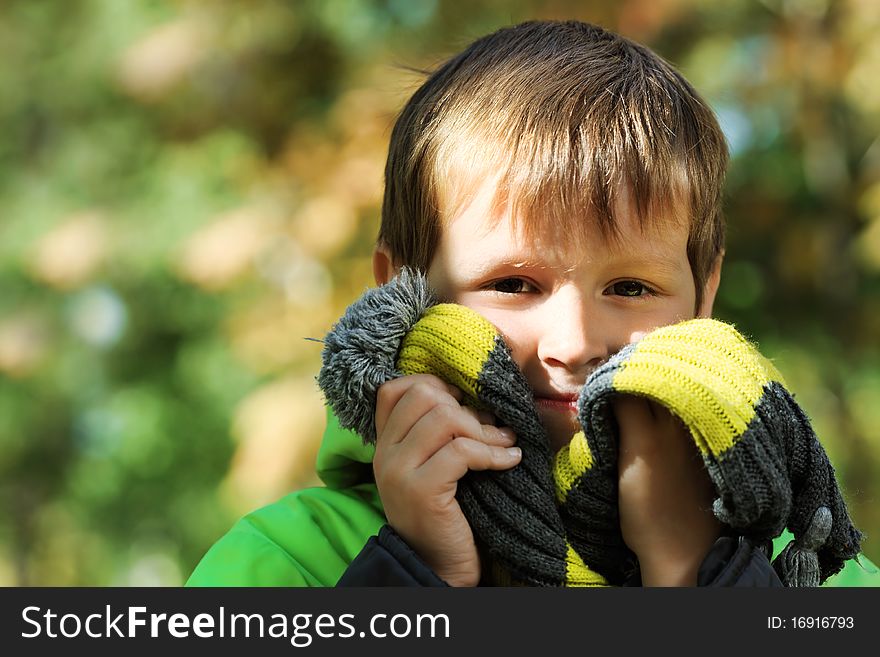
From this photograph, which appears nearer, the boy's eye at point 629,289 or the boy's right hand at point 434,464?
the boy's right hand at point 434,464

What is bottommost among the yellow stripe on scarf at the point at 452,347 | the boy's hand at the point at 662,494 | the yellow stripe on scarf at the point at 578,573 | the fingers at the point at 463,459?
A: the yellow stripe on scarf at the point at 578,573

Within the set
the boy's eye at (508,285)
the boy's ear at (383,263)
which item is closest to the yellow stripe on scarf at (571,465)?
the boy's eye at (508,285)

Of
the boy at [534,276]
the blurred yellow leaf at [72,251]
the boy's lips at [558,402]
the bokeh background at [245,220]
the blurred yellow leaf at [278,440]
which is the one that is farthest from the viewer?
the blurred yellow leaf at [72,251]

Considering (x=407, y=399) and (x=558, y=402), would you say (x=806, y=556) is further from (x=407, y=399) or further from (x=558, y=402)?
(x=407, y=399)

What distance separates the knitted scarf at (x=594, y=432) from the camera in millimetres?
1025

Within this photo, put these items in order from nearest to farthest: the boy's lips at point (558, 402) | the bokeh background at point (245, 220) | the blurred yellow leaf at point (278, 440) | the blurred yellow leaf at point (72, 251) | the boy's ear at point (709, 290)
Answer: the boy's lips at point (558, 402)
the boy's ear at point (709, 290)
the blurred yellow leaf at point (278, 440)
the bokeh background at point (245, 220)
the blurred yellow leaf at point (72, 251)

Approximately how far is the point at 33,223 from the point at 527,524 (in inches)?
137

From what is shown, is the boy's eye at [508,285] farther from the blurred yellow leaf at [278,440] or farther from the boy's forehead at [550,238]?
the blurred yellow leaf at [278,440]

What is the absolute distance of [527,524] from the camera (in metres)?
1.14

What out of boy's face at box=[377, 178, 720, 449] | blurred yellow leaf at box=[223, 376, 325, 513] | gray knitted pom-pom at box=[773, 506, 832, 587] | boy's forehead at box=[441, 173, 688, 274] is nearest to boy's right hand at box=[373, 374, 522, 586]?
boy's face at box=[377, 178, 720, 449]

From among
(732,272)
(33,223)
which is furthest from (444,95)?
(33,223)

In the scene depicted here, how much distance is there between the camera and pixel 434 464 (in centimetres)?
114

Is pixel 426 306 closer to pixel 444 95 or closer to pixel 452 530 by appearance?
pixel 452 530

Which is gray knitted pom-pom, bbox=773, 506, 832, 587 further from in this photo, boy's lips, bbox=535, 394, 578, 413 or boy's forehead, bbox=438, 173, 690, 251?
boy's forehead, bbox=438, 173, 690, 251
